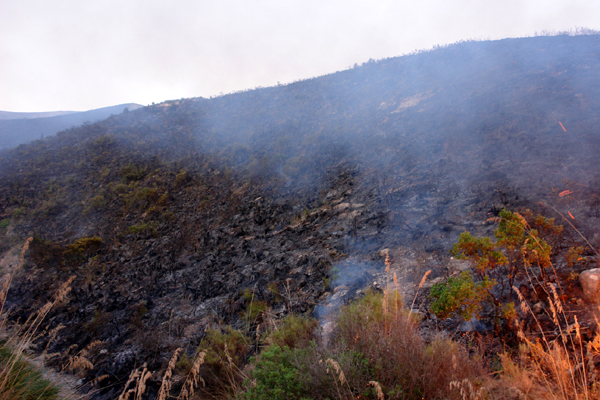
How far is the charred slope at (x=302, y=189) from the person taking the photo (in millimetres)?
6480

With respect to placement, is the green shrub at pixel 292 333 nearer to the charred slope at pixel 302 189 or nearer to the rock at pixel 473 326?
the charred slope at pixel 302 189

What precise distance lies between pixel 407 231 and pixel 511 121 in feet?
18.0

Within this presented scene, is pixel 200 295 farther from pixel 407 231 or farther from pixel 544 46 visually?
pixel 544 46

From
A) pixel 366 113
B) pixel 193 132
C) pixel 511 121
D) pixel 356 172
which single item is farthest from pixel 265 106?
pixel 511 121

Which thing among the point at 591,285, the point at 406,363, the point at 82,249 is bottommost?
the point at 82,249

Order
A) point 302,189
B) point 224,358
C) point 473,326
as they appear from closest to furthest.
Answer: point 473,326 < point 224,358 < point 302,189

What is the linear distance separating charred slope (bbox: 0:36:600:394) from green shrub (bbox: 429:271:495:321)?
92.5 inches

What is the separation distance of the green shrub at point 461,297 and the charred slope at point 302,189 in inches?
92.5

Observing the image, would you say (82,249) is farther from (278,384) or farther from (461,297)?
(461,297)

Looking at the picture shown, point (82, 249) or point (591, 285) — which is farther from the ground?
point (591, 285)

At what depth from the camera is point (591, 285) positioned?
346 centimetres

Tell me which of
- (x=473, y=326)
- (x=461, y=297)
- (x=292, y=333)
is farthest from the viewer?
(x=292, y=333)

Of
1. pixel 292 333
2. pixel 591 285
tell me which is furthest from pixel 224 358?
pixel 591 285

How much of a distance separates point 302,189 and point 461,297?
7866mm
